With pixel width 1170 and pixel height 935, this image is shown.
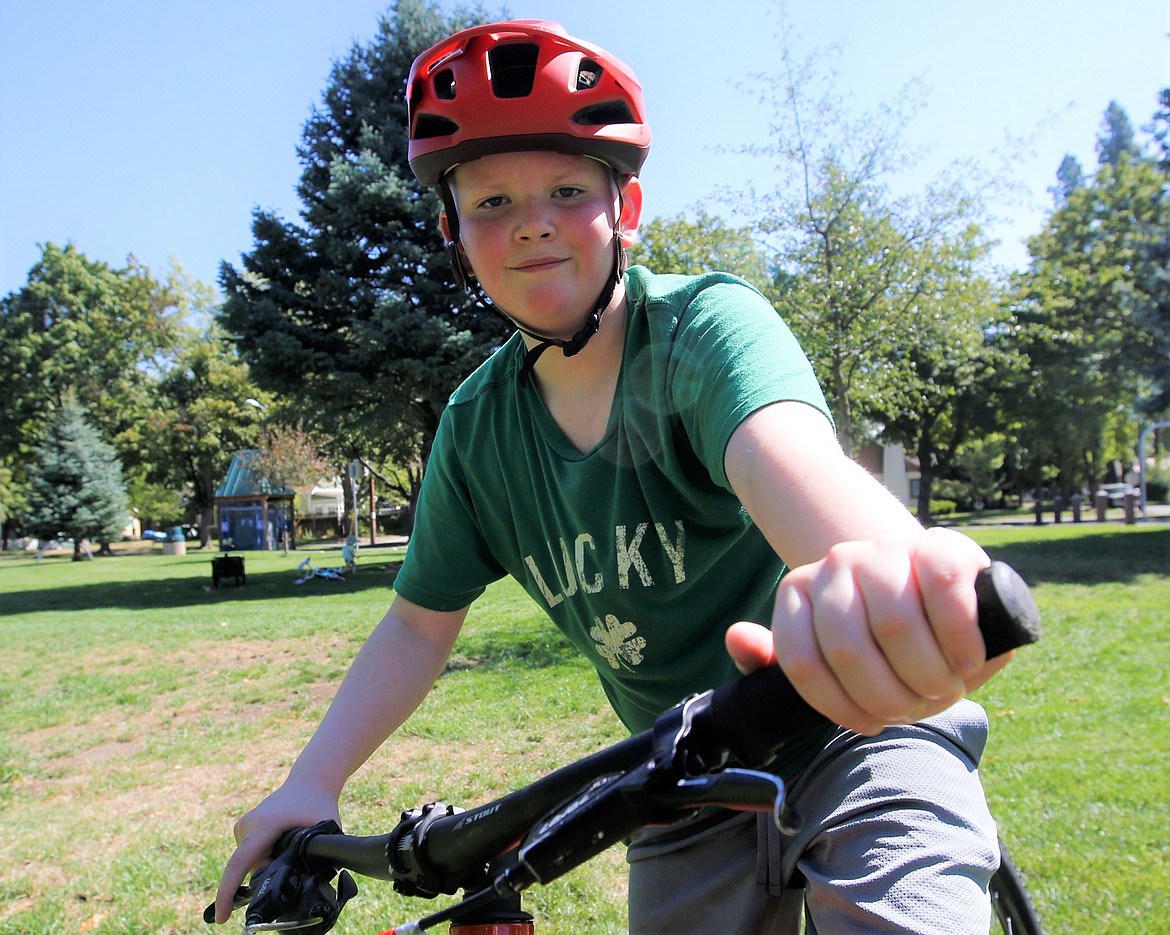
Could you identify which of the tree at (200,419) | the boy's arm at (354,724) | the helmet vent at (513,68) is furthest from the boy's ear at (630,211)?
the tree at (200,419)

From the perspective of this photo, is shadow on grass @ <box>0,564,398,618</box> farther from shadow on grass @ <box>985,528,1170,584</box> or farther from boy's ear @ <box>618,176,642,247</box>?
boy's ear @ <box>618,176,642,247</box>

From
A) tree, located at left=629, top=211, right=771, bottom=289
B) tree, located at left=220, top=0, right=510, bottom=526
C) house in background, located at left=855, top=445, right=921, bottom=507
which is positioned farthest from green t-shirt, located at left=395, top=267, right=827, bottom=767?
house in background, located at left=855, top=445, right=921, bottom=507

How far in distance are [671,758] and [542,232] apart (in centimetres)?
137

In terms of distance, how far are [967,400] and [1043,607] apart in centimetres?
2760

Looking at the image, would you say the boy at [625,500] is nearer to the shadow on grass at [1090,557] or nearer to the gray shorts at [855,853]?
the gray shorts at [855,853]

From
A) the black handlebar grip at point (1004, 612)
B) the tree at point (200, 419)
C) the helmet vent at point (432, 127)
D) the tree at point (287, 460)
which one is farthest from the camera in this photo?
the tree at point (200, 419)

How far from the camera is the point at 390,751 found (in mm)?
6961

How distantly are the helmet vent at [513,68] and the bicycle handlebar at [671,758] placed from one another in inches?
58.9

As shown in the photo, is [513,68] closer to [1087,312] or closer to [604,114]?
[604,114]

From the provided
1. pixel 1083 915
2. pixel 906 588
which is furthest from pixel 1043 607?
pixel 906 588

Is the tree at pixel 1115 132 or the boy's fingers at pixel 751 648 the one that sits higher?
the tree at pixel 1115 132

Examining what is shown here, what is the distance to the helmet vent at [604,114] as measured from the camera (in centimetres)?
201

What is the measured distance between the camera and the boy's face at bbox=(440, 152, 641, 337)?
1.99 metres

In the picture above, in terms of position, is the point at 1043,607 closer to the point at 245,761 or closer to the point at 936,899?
the point at 245,761
